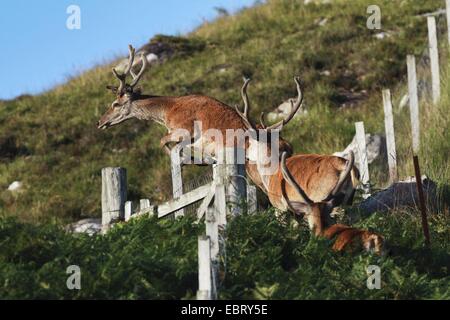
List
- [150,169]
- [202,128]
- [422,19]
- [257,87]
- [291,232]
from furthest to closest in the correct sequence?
1. [422,19]
2. [257,87]
3. [150,169]
4. [202,128]
5. [291,232]

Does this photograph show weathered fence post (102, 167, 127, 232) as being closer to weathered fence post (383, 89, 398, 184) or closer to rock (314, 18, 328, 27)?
weathered fence post (383, 89, 398, 184)

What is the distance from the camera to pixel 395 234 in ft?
41.6

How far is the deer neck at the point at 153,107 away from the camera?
16453 millimetres

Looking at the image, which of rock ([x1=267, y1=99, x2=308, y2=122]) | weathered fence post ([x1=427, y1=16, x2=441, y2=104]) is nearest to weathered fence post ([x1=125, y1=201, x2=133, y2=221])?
weathered fence post ([x1=427, y1=16, x2=441, y2=104])

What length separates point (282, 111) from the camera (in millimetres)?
25750

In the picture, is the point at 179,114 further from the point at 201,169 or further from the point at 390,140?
the point at 201,169

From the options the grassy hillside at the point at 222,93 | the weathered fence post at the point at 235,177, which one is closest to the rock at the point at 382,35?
the grassy hillside at the point at 222,93

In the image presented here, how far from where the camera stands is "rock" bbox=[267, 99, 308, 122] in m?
25.2

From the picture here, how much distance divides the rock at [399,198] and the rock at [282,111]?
9.82 m

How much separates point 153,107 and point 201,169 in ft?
21.8
